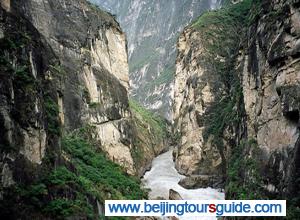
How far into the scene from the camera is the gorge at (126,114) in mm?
24469

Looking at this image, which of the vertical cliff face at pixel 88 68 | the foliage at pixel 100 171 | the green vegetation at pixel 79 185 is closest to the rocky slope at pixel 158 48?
the vertical cliff face at pixel 88 68

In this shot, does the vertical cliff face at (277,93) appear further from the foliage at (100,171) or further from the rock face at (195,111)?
the rock face at (195,111)

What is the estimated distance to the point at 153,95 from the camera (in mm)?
147000

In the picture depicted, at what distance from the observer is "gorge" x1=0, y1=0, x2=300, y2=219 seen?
2447cm

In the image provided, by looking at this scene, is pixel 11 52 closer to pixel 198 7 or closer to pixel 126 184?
pixel 126 184

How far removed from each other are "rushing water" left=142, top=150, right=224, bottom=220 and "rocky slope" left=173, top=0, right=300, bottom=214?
7.38 feet

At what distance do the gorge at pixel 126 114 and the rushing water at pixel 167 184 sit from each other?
0.67 ft

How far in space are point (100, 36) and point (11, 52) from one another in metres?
31.0

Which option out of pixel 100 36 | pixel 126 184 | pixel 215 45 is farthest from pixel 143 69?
pixel 126 184

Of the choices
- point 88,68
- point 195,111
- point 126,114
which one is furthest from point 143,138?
point 88,68

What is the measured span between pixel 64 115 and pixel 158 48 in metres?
131

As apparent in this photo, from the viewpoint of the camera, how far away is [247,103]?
4216 centimetres

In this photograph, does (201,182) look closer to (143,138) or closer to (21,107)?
(143,138)

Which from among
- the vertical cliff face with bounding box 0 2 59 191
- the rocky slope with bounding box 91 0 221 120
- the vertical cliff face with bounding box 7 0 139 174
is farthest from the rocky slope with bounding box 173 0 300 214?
the rocky slope with bounding box 91 0 221 120
